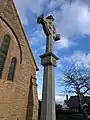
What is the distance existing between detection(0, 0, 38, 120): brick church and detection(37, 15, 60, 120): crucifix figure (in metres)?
6.07

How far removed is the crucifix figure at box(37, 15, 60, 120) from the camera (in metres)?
3.54

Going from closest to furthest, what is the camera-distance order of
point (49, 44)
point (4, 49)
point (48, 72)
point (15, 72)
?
point (48, 72), point (49, 44), point (4, 49), point (15, 72)

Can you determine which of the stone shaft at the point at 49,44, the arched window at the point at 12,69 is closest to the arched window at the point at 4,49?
the arched window at the point at 12,69

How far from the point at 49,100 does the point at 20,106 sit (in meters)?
7.61

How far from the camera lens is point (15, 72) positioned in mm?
10727

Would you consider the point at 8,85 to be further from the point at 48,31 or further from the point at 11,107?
the point at 48,31

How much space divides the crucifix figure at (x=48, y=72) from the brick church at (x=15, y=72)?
6.07m

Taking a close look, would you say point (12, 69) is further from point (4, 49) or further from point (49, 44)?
point (49, 44)

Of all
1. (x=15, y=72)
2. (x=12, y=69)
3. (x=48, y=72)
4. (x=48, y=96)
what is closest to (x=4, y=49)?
(x=12, y=69)

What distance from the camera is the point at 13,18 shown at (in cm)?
1159

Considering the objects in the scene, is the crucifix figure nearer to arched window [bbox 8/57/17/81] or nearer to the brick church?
the brick church

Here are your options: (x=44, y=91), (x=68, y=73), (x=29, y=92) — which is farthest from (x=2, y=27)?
(x=68, y=73)

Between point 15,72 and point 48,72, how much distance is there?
7.16 metres

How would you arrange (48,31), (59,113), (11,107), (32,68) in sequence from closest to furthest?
(48,31)
(11,107)
(32,68)
(59,113)
